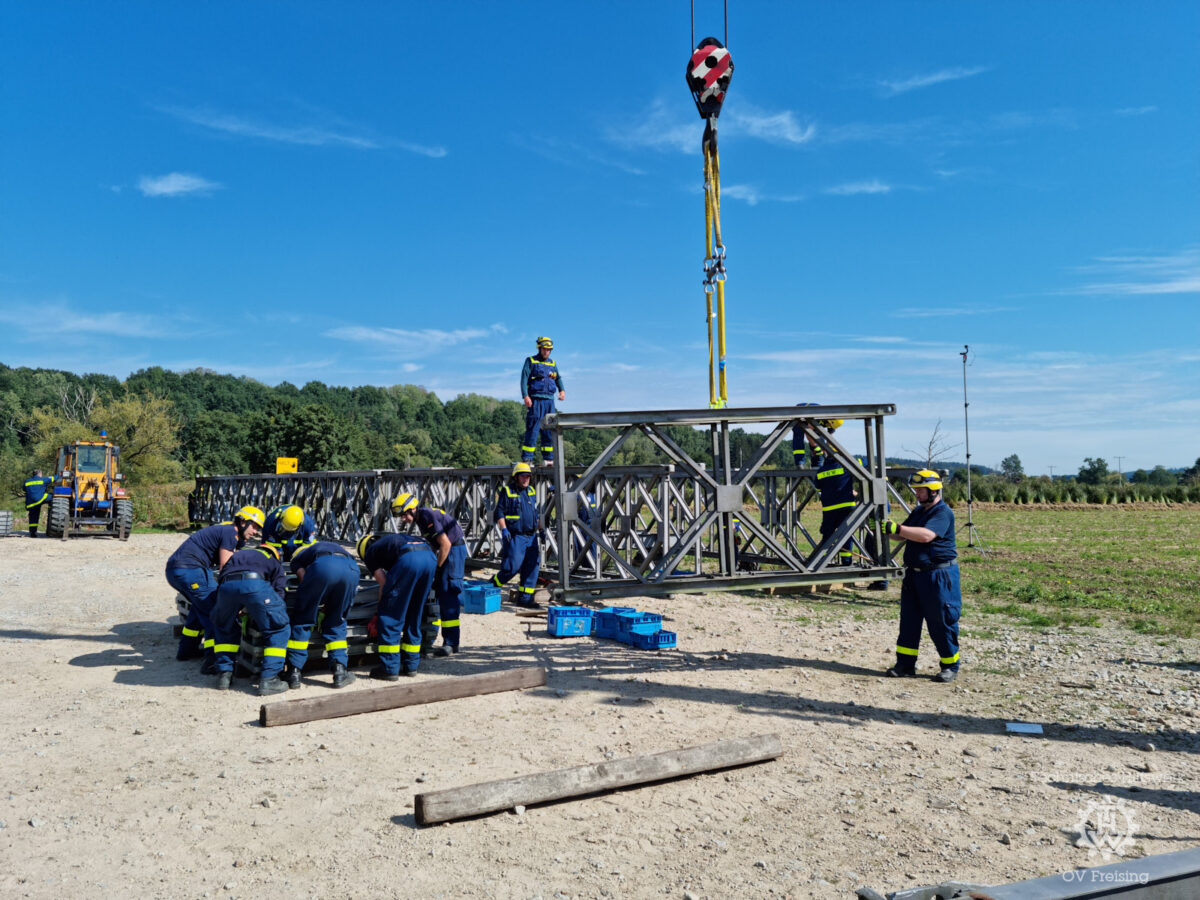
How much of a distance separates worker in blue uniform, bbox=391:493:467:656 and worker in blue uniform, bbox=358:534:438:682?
0.97 ft

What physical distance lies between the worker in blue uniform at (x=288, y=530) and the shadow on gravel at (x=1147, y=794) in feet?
23.5

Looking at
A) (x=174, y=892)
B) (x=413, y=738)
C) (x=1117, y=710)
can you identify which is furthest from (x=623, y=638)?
(x=174, y=892)

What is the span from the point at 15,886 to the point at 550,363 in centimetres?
1081

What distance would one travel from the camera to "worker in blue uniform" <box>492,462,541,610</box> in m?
11.8

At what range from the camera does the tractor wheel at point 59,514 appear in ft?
74.0

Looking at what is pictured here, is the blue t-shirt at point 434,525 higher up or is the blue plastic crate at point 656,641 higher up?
the blue t-shirt at point 434,525

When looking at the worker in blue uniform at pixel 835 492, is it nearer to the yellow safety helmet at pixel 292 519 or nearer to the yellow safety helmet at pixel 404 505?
the yellow safety helmet at pixel 404 505

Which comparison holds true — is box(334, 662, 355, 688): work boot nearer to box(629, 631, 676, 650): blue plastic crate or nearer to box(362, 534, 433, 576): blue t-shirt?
box(362, 534, 433, 576): blue t-shirt

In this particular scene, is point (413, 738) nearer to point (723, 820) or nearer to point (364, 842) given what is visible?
point (364, 842)

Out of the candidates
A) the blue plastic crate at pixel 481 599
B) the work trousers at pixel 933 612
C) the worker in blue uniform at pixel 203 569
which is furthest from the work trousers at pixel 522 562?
the work trousers at pixel 933 612

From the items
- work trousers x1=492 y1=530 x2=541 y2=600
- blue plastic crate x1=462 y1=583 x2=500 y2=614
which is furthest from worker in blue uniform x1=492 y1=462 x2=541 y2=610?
blue plastic crate x1=462 y1=583 x2=500 y2=614

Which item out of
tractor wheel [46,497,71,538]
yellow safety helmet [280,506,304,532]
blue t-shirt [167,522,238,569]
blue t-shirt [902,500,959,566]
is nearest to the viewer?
blue t-shirt [902,500,959,566]

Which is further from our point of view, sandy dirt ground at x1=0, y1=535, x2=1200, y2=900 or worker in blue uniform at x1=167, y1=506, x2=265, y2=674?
worker in blue uniform at x1=167, y1=506, x2=265, y2=674

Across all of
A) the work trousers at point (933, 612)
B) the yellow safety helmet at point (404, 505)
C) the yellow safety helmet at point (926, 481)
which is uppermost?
the yellow safety helmet at point (926, 481)
